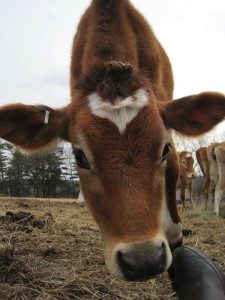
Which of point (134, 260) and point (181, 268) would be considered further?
point (181, 268)

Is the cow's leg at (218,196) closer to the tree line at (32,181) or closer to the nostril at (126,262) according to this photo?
the nostril at (126,262)

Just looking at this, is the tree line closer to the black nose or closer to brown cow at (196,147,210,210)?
brown cow at (196,147,210,210)

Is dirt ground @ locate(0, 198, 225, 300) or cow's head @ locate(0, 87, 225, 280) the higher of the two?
cow's head @ locate(0, 87, 225, 280)

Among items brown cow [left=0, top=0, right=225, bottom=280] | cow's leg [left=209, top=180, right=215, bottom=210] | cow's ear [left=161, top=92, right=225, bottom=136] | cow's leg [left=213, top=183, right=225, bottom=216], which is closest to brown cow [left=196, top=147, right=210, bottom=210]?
cow's leg [left=209, top=180, right=215, bottom=210]

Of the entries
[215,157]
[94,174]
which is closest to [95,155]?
[94,174]

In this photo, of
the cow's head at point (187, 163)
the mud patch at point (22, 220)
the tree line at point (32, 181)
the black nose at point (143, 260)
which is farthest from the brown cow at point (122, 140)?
the tree line at point (32, 181)

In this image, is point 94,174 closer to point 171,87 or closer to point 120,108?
point 120,108

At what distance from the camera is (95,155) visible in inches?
157

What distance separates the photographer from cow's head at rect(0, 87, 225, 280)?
11.4 ft

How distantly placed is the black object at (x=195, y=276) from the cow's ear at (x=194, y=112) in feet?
3.91

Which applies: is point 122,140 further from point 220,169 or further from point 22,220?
point 220,169

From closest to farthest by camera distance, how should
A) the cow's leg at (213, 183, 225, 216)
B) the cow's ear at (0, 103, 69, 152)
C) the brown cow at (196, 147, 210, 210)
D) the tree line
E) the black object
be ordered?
the black object < the cow's ear at (0, 103, 69, 152) < the cow's leg at (213, 183, 225, 216) < the brown cow at (196, 147, 210, 210) < the tree line

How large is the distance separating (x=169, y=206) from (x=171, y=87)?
2.28 metres

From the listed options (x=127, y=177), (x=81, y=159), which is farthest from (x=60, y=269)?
(x=127, y=177)
